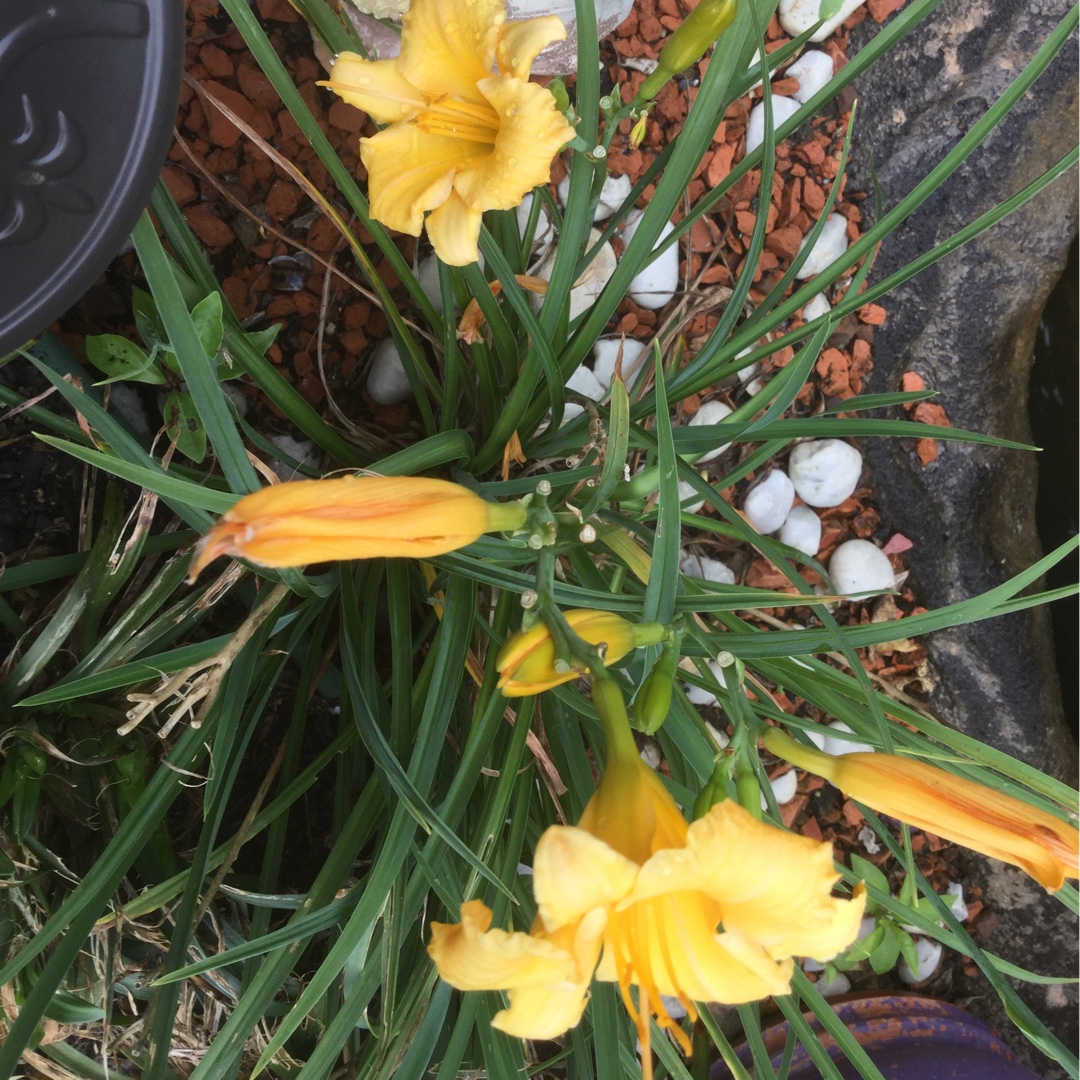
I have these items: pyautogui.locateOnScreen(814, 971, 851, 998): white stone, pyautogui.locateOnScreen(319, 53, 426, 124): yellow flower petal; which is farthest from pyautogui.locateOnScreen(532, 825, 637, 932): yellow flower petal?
pyautogui.locateOnScreen(814, 971, 851, 998): white stone

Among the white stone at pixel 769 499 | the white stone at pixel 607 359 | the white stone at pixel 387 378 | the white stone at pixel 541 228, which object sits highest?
the white stone at pixel 541 228

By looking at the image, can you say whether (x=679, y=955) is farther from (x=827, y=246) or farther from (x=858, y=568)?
(x=827, y=246)

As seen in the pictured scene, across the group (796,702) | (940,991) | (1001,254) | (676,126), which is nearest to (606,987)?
(796,702)

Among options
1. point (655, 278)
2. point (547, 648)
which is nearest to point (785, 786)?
point (655, 278)

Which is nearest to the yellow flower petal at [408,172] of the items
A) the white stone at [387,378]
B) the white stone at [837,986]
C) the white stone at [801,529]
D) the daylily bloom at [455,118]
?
the daylily bloom at [455,118]

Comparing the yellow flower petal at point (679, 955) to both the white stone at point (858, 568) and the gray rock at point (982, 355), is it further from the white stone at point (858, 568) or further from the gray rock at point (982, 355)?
the gray rock at point (982, 355)

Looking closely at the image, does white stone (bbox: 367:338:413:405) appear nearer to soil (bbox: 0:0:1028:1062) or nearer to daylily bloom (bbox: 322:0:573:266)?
soil (bbox: 0:0:1028:1062)

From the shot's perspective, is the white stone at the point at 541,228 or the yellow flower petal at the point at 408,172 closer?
the yellow flower petal at the point at 408,172
